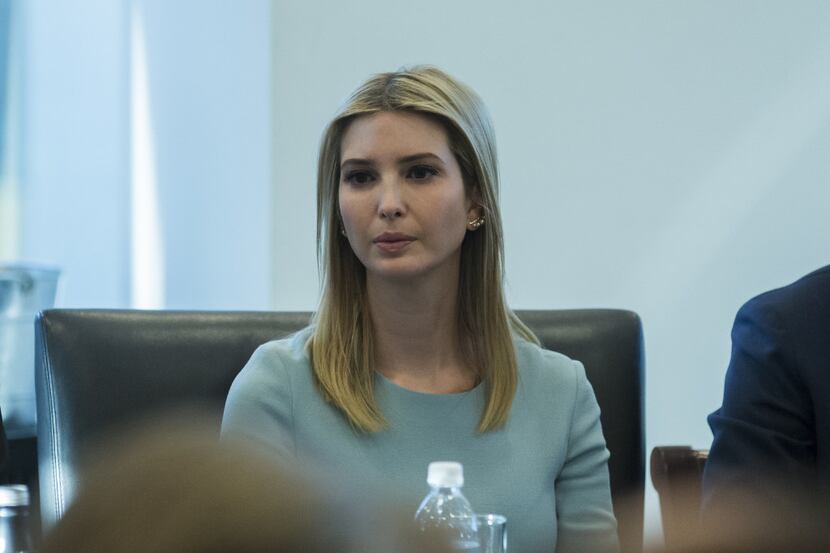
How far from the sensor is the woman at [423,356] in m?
1.66

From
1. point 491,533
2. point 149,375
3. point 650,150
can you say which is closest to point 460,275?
point 149,375

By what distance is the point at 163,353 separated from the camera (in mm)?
1670

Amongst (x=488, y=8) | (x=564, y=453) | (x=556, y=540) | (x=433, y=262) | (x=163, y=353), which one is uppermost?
(x=488, y=8)

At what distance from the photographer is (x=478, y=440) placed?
171 cm

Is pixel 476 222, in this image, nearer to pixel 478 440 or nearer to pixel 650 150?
pixel 478 440

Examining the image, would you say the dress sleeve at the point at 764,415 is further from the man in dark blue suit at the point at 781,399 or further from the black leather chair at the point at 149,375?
the black leather chair at the point at 149,375

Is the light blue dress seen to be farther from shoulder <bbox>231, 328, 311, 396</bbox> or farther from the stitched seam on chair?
the stitched seam on chair

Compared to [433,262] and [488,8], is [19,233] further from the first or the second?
[433,262]

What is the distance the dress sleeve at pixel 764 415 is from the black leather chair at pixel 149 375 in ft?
1.06

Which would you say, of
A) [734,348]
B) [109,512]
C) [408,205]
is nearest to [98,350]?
[408,205]

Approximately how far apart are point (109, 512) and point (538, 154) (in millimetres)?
2794

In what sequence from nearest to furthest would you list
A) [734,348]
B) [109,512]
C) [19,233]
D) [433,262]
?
1. [109,512]
2. [734,348]
3. [433,262]
4. [19,233]

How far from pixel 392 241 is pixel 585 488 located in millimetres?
496

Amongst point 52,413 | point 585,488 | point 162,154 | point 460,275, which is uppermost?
point 162,154
